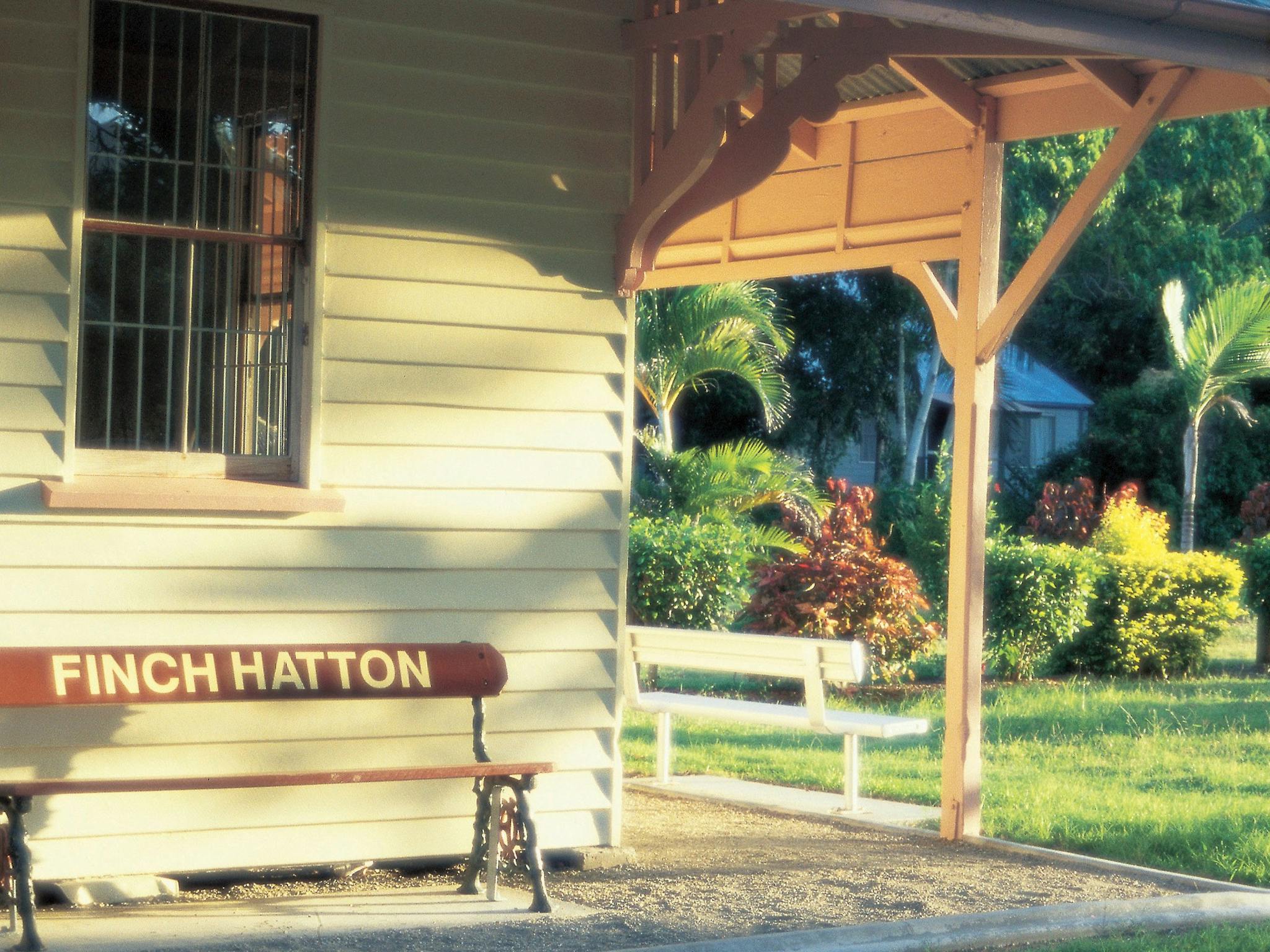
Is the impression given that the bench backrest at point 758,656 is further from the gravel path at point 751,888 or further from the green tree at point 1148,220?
the green tree at point 1148,220

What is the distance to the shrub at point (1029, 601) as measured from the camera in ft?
48.7

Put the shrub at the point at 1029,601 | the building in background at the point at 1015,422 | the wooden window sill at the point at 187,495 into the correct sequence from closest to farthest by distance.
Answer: the wooden window sill at the point at 187,495 → the shrub at the point at 1029,601 → the building in background at the point at 1015,422

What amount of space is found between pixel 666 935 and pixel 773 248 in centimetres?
463

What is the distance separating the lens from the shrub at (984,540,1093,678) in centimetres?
1485

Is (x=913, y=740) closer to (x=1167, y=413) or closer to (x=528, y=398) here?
(x=528, y=398)

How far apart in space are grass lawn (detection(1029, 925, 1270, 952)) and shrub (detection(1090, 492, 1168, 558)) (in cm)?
1046

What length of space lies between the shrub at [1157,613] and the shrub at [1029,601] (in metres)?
0.45

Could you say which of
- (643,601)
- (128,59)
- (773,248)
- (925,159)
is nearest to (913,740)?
(643,601)

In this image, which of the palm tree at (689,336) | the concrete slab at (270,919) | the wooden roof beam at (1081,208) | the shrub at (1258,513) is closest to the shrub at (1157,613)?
the shrub at (1258,513)

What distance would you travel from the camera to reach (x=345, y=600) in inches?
249

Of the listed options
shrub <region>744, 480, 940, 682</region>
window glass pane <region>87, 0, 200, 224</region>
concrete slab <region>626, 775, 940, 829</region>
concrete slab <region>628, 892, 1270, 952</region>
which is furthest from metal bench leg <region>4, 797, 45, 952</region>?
shrub <region>744, 480, 940, 682</region>

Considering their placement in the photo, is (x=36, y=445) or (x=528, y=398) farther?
(x=528, y=398)

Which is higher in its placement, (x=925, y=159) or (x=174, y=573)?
(x=925, y=159)

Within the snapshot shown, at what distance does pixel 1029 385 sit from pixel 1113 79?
31530mm
